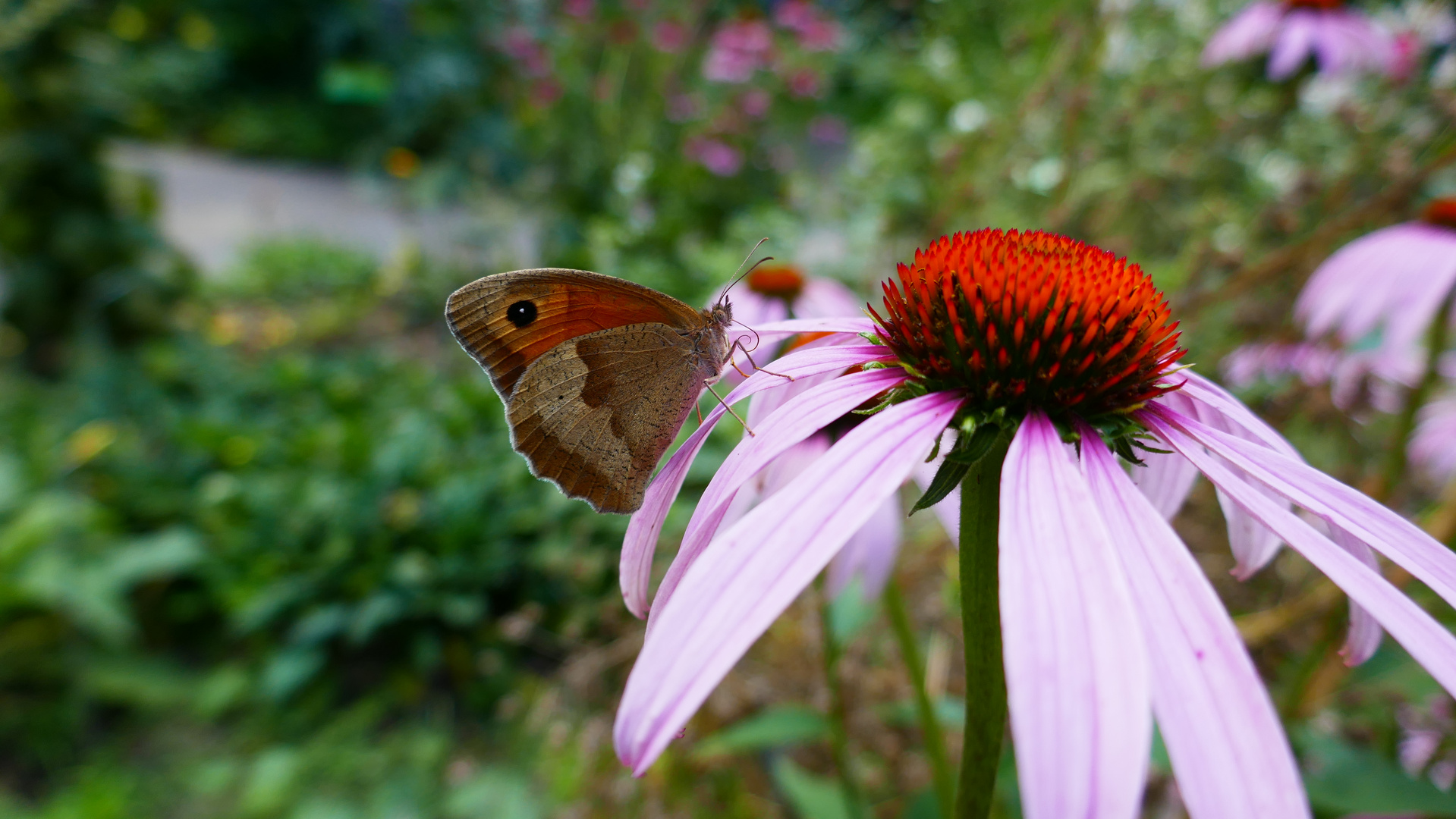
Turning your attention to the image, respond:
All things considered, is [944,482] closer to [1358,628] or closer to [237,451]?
[1358,628]

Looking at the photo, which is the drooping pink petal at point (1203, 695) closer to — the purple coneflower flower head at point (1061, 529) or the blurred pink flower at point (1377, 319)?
the purple coneflower flower head at point (1061, 529)

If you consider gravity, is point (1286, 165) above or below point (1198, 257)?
above

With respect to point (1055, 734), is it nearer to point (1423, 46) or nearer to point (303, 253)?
point (1423, 46)

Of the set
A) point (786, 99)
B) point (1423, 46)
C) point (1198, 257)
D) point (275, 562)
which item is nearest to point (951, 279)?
point (1198, 257)

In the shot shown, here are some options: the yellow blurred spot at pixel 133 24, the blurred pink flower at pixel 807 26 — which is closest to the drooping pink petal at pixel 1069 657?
the blurred pink flower at pixel 807 26

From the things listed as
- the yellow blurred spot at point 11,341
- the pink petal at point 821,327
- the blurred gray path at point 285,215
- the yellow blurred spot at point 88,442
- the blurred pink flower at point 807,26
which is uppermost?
the blurred gray path at point 285,215
